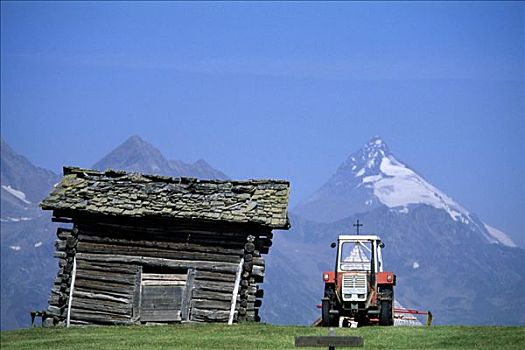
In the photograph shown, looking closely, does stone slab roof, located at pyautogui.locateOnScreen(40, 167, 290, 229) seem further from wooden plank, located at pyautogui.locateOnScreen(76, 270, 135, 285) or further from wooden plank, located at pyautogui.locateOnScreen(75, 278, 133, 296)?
wooden plank, located at pyautogui.locateOnScreen(75, 278, 133, 296)

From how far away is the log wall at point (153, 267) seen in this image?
119ft

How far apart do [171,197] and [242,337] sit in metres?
8.73

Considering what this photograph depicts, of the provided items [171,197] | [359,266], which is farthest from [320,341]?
[171,197]

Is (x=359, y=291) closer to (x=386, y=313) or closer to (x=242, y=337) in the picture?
(x=386, y=313)

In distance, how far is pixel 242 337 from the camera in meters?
30.2

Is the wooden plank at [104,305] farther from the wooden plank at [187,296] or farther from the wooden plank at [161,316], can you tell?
the wooden plank at [187,296]

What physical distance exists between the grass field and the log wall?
207cm

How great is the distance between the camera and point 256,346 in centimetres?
2786

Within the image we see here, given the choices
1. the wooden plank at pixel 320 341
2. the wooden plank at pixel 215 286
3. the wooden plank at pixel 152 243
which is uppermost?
the wooden plank at pixel 152 243

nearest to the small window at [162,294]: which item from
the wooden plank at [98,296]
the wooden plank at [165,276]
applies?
the wooden plank at [165,276]

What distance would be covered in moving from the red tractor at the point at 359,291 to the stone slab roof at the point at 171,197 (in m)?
2.43

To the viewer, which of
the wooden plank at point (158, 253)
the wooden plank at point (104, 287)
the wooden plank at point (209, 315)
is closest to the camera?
the wooden plank at point (209, 315)

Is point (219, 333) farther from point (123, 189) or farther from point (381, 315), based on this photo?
point (123, 189)

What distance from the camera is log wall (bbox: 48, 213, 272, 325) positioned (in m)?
36.2
